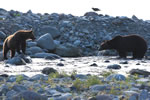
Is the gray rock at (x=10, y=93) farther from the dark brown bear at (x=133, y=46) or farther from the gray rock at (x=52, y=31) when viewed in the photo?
the gray rock at (x=52, y=31)

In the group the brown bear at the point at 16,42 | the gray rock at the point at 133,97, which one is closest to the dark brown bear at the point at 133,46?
the brown bear at the point at 16,42

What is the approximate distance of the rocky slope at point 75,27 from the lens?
18.2 metres

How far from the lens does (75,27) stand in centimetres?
2044

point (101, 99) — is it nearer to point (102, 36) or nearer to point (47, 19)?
point (102, 36)

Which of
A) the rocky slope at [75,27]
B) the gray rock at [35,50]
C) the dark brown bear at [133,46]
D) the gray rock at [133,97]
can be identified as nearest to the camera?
the gray rock at [133,97]

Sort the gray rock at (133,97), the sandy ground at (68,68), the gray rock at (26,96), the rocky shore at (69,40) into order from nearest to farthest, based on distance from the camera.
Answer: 1. the gray rock at (26,96)
2. the gray rock at (133,97)
3. the sandy ground at (68,68)
4. the rocky shore at (69,40)

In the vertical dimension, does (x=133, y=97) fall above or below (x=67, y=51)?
above

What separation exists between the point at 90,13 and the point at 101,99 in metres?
22.2

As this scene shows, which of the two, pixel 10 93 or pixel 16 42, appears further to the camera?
pixel 16 42

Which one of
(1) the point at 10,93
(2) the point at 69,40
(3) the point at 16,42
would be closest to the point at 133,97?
(1) the point at 10,93

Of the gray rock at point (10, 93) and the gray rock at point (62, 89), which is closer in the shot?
the gray rock at point (10, 93)

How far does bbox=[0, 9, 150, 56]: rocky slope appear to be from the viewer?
1822 centimetres

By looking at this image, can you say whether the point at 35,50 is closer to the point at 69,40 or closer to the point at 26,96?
the point at 69,40

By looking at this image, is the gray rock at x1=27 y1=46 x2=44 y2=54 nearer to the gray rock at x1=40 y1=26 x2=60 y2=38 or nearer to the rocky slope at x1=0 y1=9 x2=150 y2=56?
the rocky slope at x1=0 y1=9 x2=150 y2=56
